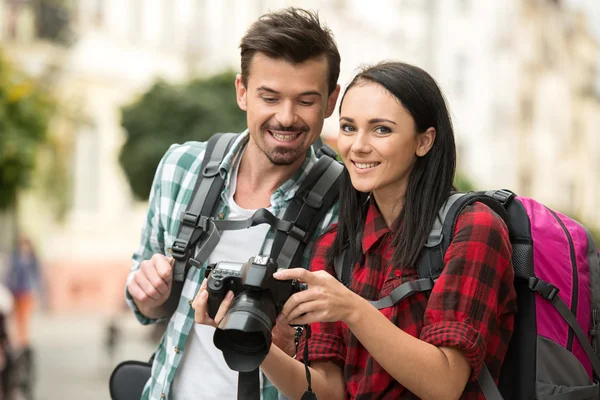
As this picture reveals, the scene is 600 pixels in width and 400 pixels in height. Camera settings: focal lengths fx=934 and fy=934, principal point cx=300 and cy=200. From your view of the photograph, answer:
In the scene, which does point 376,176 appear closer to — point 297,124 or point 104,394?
point 297,124

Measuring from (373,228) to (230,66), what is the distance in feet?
62.0

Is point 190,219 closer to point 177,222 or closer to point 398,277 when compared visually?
point 177,222

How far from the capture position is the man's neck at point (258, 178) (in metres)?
3.13

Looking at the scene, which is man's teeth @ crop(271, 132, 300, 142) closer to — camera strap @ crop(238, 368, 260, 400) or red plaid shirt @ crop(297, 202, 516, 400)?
red plaid shirt @ crop(297, 202, 516, 400)

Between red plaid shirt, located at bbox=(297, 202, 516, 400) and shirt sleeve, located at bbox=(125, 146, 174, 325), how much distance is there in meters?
0.85

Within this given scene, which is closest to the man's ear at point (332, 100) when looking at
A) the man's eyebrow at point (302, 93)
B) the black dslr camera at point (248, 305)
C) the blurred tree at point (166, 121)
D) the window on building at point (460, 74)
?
the man's eyebrow at point (302, 93)

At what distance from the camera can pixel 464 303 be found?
2.33m

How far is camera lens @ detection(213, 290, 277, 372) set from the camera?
2197mm

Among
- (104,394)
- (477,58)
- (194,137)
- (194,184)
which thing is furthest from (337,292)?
(477,58)

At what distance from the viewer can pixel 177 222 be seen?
314 centimetres

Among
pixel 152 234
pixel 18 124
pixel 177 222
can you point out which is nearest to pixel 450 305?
pixel 177 222

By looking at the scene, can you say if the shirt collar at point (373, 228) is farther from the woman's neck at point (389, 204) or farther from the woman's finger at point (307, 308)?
the woman's finger at point (307, 308)

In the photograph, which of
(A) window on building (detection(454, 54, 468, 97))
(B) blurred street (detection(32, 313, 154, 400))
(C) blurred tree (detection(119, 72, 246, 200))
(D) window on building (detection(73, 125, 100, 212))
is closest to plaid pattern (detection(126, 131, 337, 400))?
(B) blurred street (detection(32, 313, 154, 400))

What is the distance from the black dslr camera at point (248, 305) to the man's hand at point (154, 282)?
532 mm
